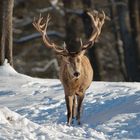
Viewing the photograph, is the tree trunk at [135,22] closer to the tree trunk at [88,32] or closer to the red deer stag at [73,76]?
the tree trunk at [88,32]

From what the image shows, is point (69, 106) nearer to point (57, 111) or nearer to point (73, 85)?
point (73, 85)

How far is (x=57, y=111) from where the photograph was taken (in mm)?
12820

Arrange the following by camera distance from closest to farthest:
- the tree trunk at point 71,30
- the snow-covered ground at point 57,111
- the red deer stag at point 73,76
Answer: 1. the snow-covered ground at point 57,111
2. the red deer stag at point 73,76
3. the tree trunk at point 71,30

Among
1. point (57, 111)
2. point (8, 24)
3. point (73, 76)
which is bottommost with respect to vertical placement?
point (57, 111)

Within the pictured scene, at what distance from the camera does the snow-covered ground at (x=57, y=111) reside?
9.66 meters

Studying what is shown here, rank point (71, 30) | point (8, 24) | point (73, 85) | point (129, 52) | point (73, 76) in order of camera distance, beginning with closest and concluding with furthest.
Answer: point (73, 76) < point (73, 85) < point (8, 24) < point (129, 52) < point (71, 30)

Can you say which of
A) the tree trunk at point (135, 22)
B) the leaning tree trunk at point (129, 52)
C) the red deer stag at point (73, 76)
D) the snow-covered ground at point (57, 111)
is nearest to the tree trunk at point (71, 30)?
the leaning tree trunk at point (129, 52)

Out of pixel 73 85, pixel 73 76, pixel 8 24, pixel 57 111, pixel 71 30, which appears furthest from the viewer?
pixel 71 30

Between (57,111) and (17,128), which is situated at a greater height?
(17,128)

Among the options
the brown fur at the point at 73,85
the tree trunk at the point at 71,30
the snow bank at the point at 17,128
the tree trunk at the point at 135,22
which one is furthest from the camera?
the tree trunk at the point at 71,30

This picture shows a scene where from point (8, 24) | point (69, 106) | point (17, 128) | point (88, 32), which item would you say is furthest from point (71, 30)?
point (17, 128)

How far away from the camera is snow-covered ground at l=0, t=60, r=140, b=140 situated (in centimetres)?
966

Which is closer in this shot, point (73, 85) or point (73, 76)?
point (73, 76)

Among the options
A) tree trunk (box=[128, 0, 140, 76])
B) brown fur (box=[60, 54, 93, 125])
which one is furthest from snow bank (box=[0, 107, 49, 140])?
tree trunk (box=[128, 0, 140, 76])
